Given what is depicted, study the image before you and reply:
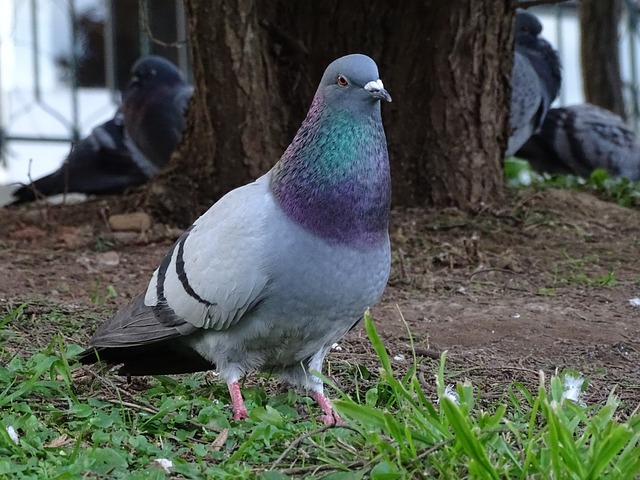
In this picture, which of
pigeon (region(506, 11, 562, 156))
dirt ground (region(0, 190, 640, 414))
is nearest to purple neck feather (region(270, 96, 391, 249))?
dirt ground (region(0, 190, 640, 414))

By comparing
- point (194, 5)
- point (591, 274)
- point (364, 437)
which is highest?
point (194, 5)

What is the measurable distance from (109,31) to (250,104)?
15.2 feet

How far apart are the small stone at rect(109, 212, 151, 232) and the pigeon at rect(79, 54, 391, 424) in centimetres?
254

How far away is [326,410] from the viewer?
10.7ft

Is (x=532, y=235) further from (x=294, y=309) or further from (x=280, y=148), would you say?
(x=294, y=309)

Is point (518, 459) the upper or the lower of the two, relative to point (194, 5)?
lower

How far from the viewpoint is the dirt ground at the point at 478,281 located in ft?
13.0

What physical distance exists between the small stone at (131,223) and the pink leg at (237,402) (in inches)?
107

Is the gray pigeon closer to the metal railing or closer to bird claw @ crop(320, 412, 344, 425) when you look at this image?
the metal railing

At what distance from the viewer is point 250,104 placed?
573cm

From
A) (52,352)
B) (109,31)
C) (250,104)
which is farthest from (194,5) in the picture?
(109,31)

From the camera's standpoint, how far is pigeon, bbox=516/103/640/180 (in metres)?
8.38

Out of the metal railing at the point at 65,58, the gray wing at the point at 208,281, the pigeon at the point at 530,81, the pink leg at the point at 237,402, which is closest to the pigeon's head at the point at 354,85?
the gray wing at the point at 208,281

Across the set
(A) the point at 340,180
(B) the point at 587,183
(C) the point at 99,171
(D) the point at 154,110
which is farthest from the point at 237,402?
(C) the point at 99,171
